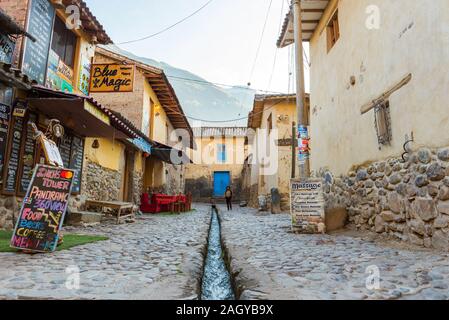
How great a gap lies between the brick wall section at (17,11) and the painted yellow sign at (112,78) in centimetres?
264

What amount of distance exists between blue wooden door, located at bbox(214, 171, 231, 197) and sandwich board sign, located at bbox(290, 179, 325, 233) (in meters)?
23.9

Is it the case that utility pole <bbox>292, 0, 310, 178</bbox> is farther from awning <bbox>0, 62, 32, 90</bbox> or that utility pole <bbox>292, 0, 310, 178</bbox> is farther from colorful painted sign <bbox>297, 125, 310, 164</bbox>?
awning <bbox>0, 62, 32, 90</bbox>

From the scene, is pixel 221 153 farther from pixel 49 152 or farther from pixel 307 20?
pixel 49 152

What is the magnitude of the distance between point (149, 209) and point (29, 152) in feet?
21.9

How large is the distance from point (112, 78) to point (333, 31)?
643 centimetres

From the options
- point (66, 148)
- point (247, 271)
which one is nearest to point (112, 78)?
point (66, 148)

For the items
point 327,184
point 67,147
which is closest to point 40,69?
point 67,147

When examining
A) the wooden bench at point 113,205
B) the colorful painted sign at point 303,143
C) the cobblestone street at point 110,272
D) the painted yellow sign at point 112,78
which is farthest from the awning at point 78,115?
the colorful painted sign at point 303,143

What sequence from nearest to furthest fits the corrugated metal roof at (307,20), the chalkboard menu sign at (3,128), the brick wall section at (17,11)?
the chalkboard menu sign at (3,128), the brick wall section at (17,11), the corrugated metal roof at (307,20)

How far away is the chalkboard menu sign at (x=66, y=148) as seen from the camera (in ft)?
23.4

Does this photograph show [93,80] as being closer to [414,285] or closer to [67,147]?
[67,147]

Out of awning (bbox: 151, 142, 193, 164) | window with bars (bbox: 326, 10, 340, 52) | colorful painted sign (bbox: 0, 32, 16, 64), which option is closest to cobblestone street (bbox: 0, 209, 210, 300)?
colorful painted sign (bbox: 0, 32, 16, 64)

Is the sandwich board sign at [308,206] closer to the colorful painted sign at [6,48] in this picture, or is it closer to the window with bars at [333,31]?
the window with bars at [333,31]
